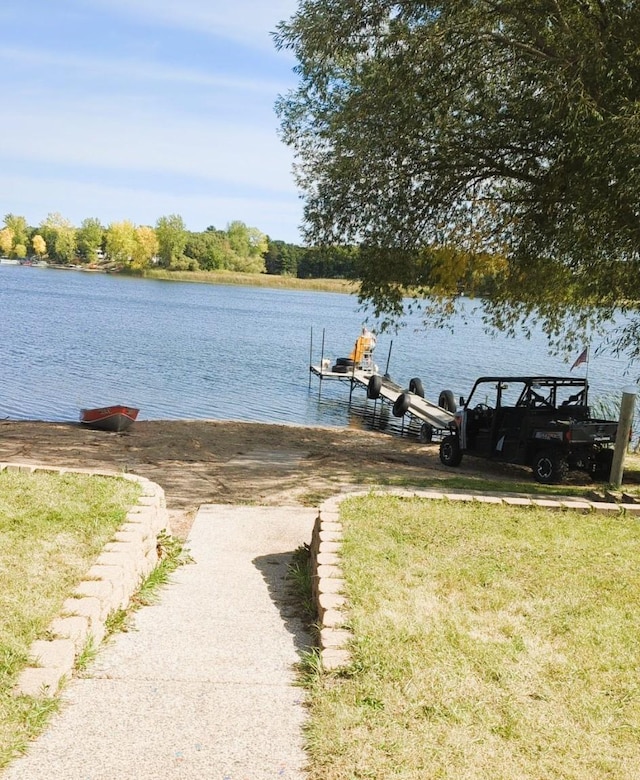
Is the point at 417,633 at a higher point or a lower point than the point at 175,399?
higher

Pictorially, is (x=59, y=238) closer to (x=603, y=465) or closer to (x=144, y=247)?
(x=144, y=247)

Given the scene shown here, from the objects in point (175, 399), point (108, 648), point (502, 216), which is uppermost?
point (502, 216)

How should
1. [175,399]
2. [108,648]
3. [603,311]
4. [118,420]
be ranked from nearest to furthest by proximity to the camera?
[108,648]
[603,311]
[118,420]
[175,399]

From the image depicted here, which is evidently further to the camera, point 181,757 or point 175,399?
point 175,399

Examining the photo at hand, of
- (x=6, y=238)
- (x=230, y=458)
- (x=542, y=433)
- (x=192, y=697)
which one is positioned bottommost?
(x=230, y=458)

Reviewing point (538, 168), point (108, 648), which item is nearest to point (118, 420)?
point (538, 168)

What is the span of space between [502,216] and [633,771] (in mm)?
12221

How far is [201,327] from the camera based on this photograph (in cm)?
5266

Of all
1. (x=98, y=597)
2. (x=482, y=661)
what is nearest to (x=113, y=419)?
(x=98, y=597)

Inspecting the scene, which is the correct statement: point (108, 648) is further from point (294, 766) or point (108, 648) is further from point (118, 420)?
point (118, 420)

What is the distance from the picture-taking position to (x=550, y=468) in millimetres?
12609

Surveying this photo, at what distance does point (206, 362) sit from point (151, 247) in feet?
305

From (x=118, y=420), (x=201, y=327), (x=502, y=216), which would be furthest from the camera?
(x=201, y=327)

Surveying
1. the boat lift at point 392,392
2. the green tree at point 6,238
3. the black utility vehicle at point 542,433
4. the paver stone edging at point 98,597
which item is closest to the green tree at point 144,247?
the green tree at point 6,238
